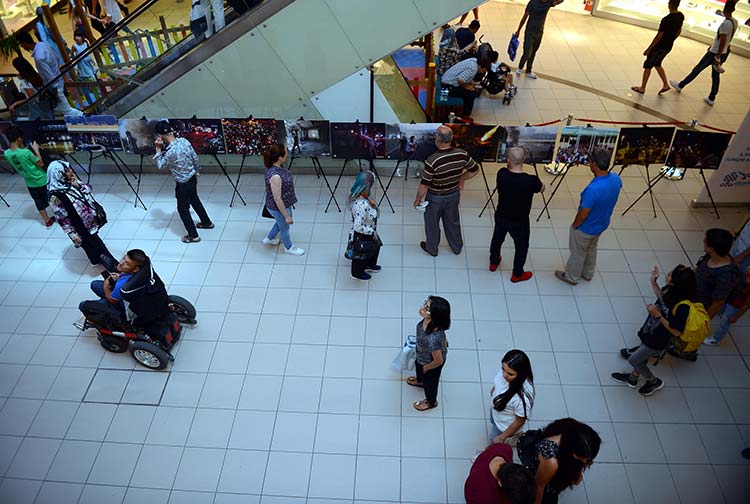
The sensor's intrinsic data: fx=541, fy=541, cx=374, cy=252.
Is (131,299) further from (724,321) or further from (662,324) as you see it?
(724,321)

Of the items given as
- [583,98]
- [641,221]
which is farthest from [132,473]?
[583,98]

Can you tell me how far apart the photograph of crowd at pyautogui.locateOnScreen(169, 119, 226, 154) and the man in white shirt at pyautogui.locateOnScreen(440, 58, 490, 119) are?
12.6ft

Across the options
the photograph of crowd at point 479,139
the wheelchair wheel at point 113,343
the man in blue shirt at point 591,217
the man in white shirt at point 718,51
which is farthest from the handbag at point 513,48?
the wheelchair wheel at point 113,343

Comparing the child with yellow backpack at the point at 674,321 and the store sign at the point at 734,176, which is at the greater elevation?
the child with yellow backpack at the point at 674,321

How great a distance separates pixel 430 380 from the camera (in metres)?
4.74

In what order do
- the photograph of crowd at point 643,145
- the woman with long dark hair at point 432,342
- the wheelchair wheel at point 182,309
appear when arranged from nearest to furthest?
the woman with long dark hair at point 432,342, the wheelchair wheel at point 182,309, the photograph of crowd at point 643,145

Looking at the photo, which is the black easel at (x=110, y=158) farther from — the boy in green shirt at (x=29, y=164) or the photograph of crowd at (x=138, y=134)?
the boy in green shirt at (x=29, y=164)

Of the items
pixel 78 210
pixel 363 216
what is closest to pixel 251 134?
pixel 78 210

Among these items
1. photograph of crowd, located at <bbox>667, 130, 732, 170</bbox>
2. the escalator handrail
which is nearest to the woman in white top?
photograph of crowd, located at <bbox>667, 130, 732, 170</bbox>

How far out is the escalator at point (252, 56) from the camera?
267 inches

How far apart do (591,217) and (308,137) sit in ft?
12.4

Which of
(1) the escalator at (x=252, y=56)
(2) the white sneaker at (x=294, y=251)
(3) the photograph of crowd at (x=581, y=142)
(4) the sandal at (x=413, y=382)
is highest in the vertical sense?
(1) the escalator at (x=252, y=56)

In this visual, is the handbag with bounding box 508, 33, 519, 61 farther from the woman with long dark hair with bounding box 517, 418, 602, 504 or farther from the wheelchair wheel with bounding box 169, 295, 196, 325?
the woman with long dark hair with bounding box 517, 418, 602, 504

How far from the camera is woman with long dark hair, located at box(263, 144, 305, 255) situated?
19.7 feet
